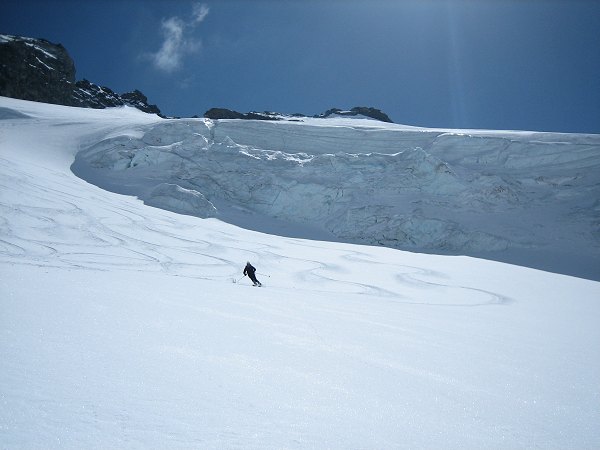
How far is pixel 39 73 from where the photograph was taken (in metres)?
71.2

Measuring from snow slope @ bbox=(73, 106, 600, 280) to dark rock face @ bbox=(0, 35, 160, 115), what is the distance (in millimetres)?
59794

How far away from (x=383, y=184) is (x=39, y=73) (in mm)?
79552

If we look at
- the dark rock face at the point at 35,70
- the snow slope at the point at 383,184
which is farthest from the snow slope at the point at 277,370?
the dark rock face at the point at 35,70

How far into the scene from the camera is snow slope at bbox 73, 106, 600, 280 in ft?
63.6

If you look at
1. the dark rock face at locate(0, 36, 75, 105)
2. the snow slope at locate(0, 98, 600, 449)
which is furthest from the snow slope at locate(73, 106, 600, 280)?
the dark rock face at locate(0, 36, 75, 105)

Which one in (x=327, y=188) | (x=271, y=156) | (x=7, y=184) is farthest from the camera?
(x=271, y=156)

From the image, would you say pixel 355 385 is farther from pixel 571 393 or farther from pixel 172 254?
pixel 172 254

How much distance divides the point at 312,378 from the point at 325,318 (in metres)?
2.14

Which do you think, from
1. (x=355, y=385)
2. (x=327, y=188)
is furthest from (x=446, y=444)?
(x=327, y=188)

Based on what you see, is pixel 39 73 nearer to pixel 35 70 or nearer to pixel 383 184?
pixel 35 70

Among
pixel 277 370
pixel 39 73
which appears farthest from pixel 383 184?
pixel 39 73

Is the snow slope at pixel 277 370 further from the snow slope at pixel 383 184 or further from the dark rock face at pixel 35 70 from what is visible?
the dark rock face at pixel 35 70

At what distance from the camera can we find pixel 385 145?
27.6m

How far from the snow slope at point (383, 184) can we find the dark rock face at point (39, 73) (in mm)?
59794
